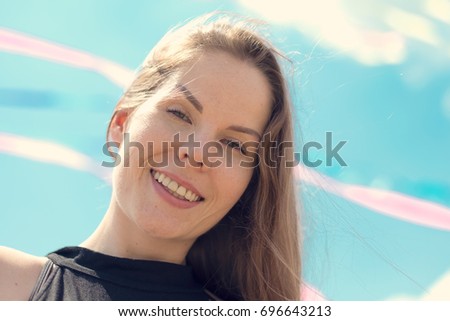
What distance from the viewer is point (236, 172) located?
3.44m

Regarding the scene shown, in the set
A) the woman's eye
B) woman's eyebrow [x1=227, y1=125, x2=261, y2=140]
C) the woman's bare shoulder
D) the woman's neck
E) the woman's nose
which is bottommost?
the woman's bare shoulder

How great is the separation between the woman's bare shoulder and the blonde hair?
1.00 metres

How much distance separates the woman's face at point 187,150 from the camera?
3.25m

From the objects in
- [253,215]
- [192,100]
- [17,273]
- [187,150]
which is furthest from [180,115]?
[17,273]

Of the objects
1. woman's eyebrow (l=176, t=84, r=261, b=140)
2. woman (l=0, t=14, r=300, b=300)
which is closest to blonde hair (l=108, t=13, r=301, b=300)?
woman (l=0, t=14, r=300, b=300)

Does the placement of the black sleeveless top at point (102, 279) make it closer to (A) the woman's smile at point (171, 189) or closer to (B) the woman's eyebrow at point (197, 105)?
(A) the woman's smile at point (171, 189)

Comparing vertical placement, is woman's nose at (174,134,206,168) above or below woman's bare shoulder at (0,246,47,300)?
above

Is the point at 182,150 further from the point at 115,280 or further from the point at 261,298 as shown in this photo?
the point at 261,298

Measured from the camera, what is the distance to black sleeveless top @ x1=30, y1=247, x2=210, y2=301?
312 cm

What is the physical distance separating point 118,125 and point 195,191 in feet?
2.12

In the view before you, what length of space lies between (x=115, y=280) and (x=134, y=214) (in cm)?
36

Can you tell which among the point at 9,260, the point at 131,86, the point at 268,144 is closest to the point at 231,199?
the point at 268,144

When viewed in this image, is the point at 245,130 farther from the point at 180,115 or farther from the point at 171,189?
the point at 171,189

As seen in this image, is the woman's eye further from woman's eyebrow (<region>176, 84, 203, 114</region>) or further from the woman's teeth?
the woman's teeth
